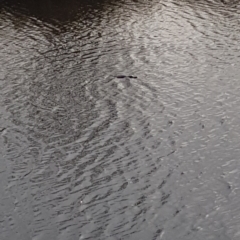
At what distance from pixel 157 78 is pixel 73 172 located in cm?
1099

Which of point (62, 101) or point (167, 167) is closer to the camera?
point (167, 167)

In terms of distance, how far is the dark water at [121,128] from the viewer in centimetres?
2077

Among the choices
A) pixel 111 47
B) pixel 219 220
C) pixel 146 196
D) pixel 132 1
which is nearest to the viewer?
pixel 219 220

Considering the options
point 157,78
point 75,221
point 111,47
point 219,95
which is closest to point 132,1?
point 111,47

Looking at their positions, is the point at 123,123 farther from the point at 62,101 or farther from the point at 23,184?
the point at 23,184

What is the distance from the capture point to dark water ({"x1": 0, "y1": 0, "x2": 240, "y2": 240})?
818 inches

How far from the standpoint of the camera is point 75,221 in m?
20.6

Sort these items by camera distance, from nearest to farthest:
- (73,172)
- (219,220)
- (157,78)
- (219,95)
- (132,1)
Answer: (219,220) < (73,172) < (219,95) < (157,78) < (132,1)

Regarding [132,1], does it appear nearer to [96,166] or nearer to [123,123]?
[123,123]

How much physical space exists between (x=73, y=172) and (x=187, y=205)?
4953 millimetres

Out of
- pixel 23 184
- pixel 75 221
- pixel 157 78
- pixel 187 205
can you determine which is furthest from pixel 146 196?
pixel 157 78

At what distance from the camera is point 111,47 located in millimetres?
38438

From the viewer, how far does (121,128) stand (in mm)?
27094

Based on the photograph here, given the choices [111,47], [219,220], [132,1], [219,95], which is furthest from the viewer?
[132,1]
